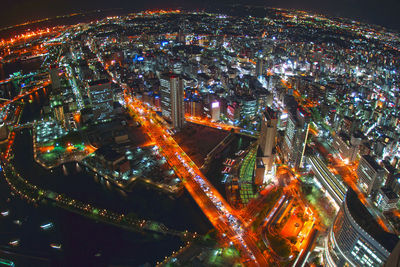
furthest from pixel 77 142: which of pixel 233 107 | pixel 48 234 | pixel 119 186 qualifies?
pixel 233 107

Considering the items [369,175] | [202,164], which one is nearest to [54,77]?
[202,164]

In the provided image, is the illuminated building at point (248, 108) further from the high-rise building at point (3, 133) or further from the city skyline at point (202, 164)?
the high-rise building at point (3, 133)

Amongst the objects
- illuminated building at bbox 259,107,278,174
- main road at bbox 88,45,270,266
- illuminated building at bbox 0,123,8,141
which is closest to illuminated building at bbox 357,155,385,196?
illuminated building at bbox 259,107,278,174

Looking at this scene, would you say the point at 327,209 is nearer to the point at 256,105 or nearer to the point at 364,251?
the point at 364,251

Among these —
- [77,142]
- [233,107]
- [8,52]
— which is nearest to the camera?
[77,142]

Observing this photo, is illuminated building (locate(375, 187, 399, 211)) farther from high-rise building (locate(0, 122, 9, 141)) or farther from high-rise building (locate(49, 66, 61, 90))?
high-rise building (locate(49, 66, 61, 90))

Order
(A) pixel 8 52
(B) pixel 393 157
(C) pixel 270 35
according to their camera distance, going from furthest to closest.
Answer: (C) pixel 270 35
(A) pixel 8 52
(B) pixel 393 157

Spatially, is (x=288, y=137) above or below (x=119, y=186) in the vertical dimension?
above
